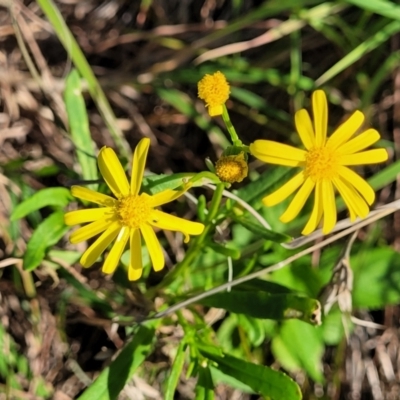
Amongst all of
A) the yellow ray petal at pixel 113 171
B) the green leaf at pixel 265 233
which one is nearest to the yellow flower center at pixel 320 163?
the green leaf at pixel 265 233

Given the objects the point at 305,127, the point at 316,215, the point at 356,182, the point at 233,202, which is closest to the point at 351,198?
the point at 356,182

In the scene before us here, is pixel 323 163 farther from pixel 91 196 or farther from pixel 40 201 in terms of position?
pixel 40 201

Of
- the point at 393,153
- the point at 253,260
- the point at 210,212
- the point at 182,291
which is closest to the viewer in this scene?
the point at 210,212

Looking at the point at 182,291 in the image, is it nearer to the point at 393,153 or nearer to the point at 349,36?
the point at 393,153

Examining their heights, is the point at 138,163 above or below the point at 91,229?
above

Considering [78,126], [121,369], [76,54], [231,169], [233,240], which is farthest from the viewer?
[233,240]

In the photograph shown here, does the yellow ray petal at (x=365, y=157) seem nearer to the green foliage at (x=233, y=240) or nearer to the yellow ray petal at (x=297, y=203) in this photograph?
the yellow ray petal at (x=297, y=203)

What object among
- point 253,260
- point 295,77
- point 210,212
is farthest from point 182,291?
point 295,77
